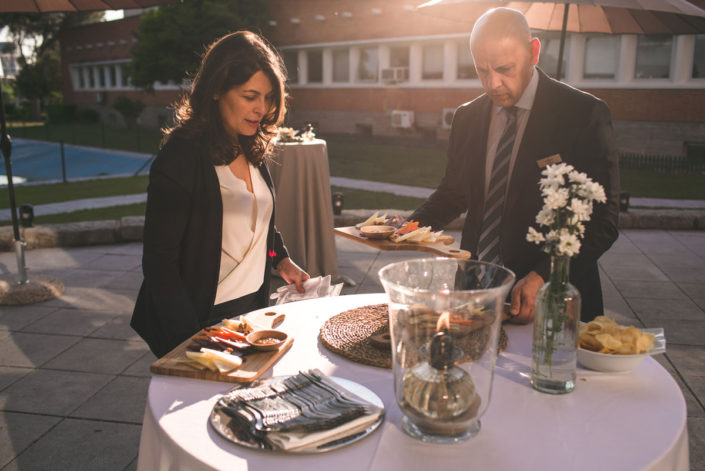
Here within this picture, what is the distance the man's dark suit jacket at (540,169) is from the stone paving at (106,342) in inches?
→ 50.9

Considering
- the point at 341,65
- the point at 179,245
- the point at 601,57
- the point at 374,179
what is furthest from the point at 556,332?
the point at 341,65

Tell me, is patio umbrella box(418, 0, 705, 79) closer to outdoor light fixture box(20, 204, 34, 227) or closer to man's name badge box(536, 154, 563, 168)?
man's name badge box(536, 154, 563, 168)

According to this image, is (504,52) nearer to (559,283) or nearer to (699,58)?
(559,283)

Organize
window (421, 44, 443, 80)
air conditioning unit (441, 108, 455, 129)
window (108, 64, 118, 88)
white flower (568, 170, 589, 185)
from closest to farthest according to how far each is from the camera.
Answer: white flower (568, 170, 589, 185) → air conditioning unit (441, 108, 455, 129) → window (421, 44, 443, 80) → window (108, 64, 118, 88)

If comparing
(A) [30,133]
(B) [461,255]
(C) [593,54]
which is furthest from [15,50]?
(B) [461,255]

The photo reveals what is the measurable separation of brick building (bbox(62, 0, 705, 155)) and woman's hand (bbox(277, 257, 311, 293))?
54.1ft

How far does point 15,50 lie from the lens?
4450 centimetres

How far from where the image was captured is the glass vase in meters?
1.42

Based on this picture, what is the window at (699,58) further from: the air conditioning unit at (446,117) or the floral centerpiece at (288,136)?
the floral centerpiece at (288,136)

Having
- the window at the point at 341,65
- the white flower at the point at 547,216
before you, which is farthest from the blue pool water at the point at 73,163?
the white flower at the point at 547,216

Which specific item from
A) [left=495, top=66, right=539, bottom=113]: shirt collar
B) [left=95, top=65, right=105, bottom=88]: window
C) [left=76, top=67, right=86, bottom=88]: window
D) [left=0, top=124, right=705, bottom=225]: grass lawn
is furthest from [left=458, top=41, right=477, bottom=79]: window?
[left=76, top=67, right=86, bottom=88]: window

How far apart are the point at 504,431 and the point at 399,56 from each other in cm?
2222

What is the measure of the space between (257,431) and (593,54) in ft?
61.1

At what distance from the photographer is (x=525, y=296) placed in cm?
189
